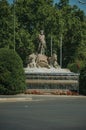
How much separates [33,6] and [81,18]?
39.1 ft

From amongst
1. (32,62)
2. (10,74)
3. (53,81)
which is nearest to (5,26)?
(32,62)

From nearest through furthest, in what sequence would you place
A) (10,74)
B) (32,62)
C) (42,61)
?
(10,74)
(32,62)
(42,61)

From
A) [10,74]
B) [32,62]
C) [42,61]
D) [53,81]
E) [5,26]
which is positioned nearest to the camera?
[10,74]

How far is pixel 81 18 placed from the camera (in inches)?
3676

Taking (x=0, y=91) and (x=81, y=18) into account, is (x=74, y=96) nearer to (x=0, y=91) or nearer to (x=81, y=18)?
(x=0, y=91)

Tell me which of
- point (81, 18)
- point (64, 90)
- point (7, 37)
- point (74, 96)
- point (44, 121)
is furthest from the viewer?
point (81, 18)

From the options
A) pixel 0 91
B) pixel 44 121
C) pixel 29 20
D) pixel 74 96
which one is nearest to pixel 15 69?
pixel 0 91

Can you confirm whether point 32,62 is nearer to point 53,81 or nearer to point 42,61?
point 42,61

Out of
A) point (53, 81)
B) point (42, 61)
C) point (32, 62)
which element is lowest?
point (53, 81)

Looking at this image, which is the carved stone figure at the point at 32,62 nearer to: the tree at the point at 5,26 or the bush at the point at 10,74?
the bush at the point at 10,74

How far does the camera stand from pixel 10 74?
40.9 metres

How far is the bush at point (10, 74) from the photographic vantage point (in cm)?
4041

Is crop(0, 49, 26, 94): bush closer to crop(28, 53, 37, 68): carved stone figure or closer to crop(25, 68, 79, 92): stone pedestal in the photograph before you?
crop(25, 68, 79, 92): stone pedestal

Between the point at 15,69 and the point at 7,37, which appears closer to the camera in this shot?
the point at 15,69
